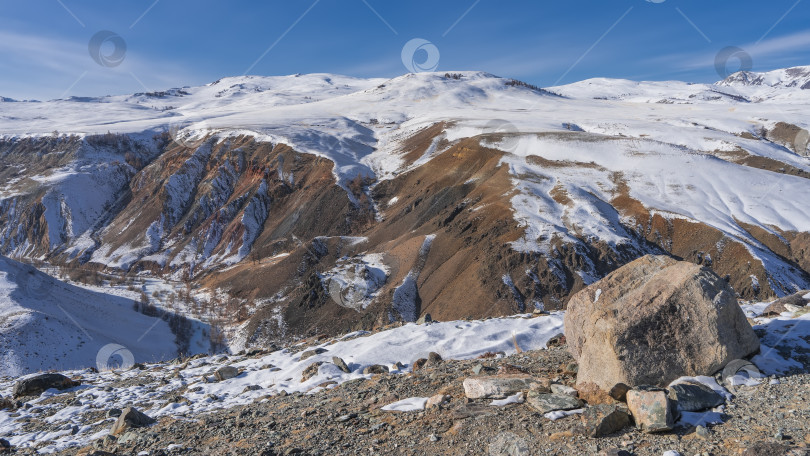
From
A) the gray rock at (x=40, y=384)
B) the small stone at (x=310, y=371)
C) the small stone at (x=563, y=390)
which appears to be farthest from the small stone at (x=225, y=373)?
the small stone at (x=563, y=390)

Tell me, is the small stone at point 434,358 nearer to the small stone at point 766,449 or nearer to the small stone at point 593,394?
the small stone at point 593,394

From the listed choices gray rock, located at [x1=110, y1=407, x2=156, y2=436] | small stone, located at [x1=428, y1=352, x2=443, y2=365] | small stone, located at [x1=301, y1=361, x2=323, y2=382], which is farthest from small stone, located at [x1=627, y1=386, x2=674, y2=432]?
gray rock, located at [x1=110, y1=407, x2=156, y2=436]

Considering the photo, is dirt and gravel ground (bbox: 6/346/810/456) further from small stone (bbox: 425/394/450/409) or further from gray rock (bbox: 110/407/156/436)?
gray rock (bbox: 110/407/156/436)

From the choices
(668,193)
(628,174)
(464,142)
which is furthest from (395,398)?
(464,142)

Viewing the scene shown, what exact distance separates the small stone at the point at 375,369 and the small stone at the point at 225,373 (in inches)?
163

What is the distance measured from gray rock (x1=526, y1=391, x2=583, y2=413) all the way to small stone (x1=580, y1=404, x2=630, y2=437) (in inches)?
24.1

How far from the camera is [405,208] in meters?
60.1

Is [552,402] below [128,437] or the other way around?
below

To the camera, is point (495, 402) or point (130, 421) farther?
point (130, 421)

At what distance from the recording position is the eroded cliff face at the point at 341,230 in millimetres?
39938

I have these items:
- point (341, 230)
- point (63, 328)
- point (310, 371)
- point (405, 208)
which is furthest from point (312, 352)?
point (341, 230)

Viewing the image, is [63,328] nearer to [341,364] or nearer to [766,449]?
[341,364]

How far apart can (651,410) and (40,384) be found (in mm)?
16070

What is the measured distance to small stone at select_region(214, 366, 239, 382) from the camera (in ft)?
42.7
